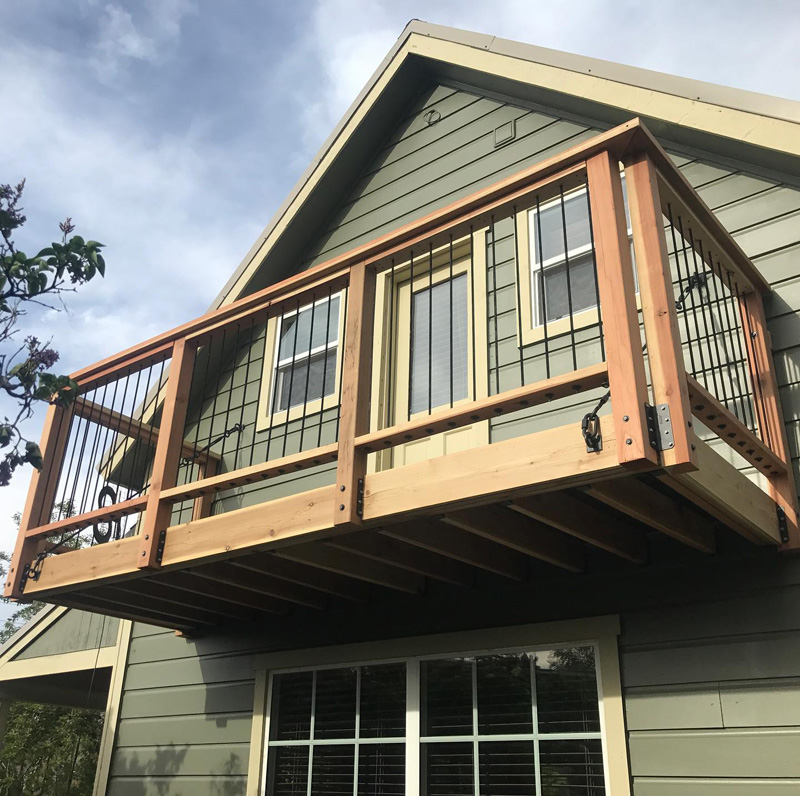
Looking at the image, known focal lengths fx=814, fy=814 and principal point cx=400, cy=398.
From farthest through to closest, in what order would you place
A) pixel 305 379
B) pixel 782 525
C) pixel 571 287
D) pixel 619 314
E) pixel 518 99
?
1. pixel 305 379
2. pixel 518 99
3. pixel 571 287
4. pixel 782 525
5. pixel 619 314

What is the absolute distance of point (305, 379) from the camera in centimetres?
633

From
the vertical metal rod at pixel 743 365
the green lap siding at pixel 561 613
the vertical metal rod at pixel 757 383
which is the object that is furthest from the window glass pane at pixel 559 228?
the vertical metal rod at pixel 757 383

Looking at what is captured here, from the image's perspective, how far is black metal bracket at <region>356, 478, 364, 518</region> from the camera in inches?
133

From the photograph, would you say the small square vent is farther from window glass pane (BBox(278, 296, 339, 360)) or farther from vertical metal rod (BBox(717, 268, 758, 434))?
vertical metal rod (BBox(717, 268, 758, 434))

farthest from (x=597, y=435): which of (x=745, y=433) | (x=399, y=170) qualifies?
(x=399, y=170)

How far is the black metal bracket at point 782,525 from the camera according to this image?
354cm

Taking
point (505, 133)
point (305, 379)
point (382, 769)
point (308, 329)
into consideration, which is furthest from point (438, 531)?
point (505, 133)

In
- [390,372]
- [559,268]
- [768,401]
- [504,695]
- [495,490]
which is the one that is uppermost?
[559,268]

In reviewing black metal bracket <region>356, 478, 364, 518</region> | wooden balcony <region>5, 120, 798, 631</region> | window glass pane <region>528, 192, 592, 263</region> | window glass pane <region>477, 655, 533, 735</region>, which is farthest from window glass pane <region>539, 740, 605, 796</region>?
window glass pane <region>528, 192, 592, 263</region>

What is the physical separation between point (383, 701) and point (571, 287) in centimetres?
271

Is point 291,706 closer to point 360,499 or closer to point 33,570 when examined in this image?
point 33,570

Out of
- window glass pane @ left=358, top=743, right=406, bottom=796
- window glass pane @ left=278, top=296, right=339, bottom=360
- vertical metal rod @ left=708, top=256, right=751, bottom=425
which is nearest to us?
vertical metal rod @ left=708, top=256, right=751, bottom=425

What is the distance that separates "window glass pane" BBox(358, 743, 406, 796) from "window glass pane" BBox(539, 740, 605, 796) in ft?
2.82

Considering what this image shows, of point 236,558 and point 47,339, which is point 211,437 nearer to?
point 236,558
